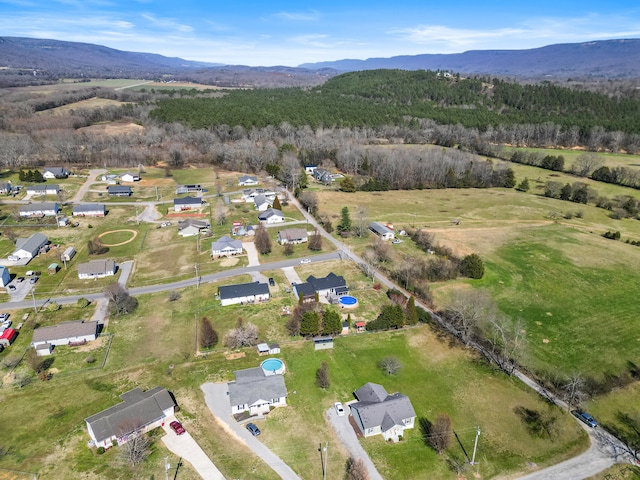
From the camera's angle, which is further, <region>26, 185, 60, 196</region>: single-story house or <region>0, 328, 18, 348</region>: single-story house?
<region>26, 185, 60, 196</region>: single-story house

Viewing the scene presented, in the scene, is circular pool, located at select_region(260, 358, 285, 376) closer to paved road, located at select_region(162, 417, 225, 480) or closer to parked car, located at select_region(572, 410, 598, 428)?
paved road, located at select_region(162, 417, 225, 480)

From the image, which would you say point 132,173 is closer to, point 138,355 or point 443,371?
point 138,355

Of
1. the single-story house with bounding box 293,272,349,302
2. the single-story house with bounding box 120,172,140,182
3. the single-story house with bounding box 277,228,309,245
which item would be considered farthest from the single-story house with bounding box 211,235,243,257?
the single-story house with bounding box 120,172,140,182

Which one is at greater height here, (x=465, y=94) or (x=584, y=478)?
(x=465, y=94)

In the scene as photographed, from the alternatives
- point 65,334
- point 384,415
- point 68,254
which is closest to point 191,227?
point 68,254

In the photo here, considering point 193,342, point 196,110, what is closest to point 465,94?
point 196,110
